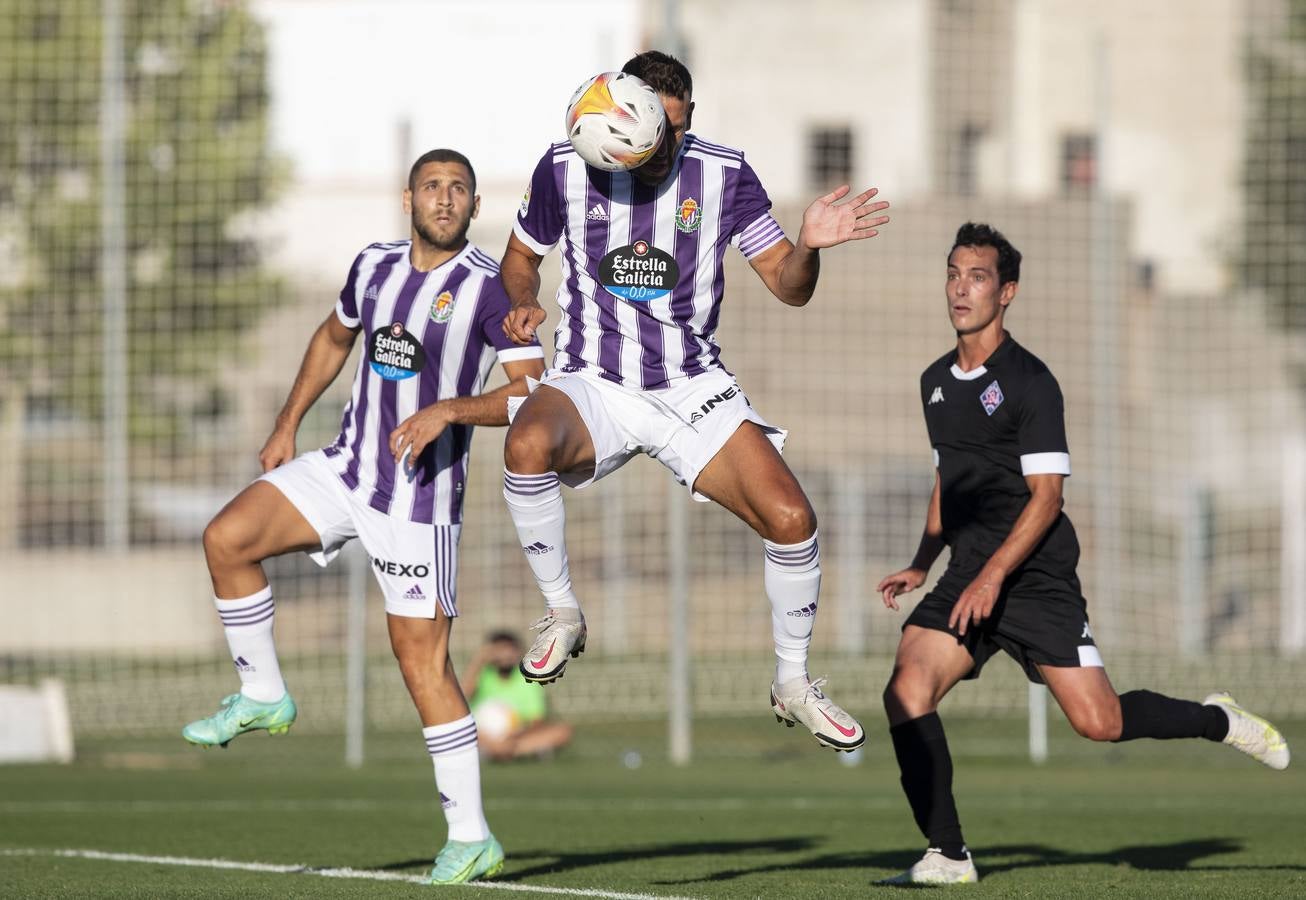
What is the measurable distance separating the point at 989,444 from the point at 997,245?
80cm

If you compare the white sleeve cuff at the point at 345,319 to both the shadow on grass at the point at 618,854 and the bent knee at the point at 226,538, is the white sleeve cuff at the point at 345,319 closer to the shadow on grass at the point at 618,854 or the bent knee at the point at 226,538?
the bent knee at the point at 226,538

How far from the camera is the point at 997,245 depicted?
298 inches

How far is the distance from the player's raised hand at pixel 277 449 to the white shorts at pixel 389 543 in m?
0.14

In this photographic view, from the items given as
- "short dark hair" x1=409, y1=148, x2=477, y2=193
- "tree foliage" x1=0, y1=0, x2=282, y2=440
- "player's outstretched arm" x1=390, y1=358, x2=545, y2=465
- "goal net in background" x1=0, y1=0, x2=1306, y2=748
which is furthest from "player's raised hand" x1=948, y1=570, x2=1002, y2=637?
"tree foliage" x1=0, y1=0, x2=282, y2=440

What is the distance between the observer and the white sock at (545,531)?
6734 millimetres

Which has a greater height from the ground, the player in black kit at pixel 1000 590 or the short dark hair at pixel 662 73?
the short dark hair at pixel 662 73

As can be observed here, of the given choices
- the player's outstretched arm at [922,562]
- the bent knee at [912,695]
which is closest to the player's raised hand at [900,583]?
the player's outstretched arm at [922,562]

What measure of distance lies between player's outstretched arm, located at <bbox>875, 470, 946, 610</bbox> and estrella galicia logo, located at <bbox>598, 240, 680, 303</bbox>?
1630 mm

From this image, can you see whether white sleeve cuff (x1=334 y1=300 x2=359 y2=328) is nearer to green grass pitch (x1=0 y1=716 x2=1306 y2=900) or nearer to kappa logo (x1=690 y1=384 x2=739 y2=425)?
kappa logo (x1=690 y1=384 x2=739 y2=425)

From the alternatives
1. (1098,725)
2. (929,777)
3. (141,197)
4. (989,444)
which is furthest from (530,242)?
(141,197)

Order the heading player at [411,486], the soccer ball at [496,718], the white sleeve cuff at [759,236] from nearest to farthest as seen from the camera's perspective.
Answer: the white sleeve cuff at [759,236] < the heading player at [411,486] < the soccer ball at [496,718]

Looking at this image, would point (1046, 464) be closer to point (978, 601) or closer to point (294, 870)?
point (978, 601)

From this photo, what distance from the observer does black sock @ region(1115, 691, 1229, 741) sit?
753cm

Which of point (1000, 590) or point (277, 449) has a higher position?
point (277, 449)
